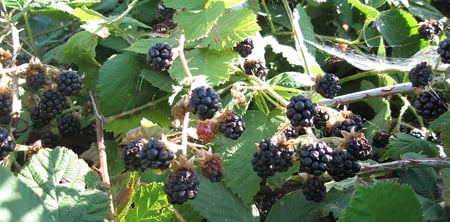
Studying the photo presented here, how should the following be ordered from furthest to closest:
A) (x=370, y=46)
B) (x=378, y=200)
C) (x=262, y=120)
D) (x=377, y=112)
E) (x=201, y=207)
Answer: (x=370, y=46) < (x=377, y=112) < (x=262, y=120) < (x=201, y=207) < (x=378, y=200)

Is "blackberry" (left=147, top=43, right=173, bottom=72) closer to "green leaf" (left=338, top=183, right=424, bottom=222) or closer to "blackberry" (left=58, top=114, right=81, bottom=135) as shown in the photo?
"blackberry" (left=58, top=114, right=81, bottom=135)

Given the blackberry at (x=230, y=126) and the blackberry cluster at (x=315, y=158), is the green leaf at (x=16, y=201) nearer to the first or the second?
Answer: the blackberry at (x=230, y=126)

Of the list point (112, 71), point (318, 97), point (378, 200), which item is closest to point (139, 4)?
point (112, 71)

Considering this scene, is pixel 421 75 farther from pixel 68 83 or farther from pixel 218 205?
pixel 68 83

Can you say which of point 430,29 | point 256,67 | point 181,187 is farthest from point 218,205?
point 430,29

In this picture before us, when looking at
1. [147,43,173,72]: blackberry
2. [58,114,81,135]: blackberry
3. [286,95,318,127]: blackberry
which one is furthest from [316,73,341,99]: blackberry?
[58,114,81,135]: blackberry

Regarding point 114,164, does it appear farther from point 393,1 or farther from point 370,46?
point 393,1
